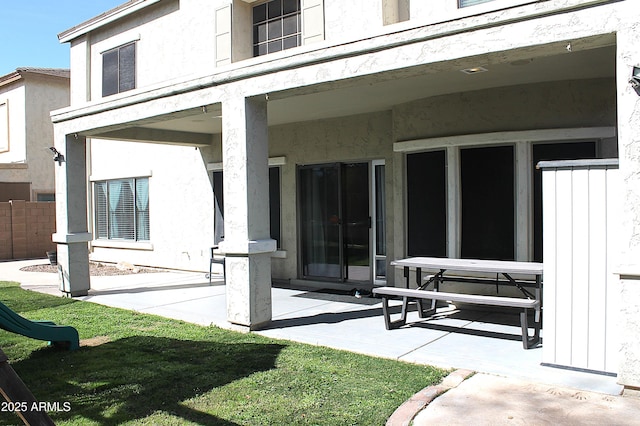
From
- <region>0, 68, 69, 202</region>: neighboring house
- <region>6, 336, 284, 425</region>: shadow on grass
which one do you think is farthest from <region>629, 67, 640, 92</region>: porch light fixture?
<region>0, 68, 69, 202</region>: neighboring house

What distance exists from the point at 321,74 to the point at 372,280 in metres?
4.92

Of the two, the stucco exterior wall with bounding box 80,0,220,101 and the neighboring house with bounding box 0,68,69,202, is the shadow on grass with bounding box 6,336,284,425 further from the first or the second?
the neighboring house with bounding box 0,68,69,202

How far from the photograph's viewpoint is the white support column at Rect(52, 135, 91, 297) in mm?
10094

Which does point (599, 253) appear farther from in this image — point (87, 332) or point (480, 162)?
point (87, 332)

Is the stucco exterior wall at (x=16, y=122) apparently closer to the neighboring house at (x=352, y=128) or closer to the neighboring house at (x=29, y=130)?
the neighboring house at (x=29, y=130)

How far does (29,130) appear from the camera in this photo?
21125 mm

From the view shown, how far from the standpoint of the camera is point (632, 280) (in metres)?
4.57

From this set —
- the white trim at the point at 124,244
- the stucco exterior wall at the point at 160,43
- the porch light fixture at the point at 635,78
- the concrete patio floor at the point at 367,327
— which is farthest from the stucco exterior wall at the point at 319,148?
the porch light fixture at the point at 635,78

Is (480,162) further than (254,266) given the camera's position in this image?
Yes

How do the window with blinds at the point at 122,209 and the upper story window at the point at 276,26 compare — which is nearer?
the upper story window at the point at 276,26

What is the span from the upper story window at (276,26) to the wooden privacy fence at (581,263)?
6.27 m

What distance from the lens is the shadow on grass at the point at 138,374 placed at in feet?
15.1

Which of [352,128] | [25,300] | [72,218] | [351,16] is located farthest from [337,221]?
[25,300]

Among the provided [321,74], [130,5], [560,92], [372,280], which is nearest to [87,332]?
[321,74]
